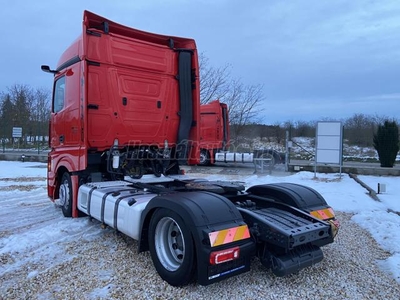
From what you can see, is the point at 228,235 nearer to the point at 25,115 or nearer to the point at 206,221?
the point at 206,221

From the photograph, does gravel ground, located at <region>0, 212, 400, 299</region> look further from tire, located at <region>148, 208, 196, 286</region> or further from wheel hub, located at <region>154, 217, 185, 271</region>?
wheel hub, located at <region>154, 217, 185, 271</region>

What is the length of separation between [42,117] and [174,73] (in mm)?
25511

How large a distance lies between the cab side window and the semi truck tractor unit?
0.02 m

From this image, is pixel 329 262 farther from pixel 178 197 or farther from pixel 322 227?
pixel 178 197

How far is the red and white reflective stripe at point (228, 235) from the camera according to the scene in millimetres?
2889

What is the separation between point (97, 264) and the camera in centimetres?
380

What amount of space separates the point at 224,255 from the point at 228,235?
18 centimetres

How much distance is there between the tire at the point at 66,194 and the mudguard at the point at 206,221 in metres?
2.91

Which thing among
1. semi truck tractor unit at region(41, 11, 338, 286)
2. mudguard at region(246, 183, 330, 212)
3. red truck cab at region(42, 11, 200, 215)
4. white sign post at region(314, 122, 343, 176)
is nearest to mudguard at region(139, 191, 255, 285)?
semi truck tractor unit at region(41, 11, 338, 286)

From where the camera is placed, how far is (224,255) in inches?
114

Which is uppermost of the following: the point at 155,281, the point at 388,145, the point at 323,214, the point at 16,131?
the point at 16,131

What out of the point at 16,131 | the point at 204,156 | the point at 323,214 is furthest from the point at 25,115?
the point at 323,214

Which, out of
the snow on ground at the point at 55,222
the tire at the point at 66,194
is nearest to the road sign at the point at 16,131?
the snow on ground at the point at 55,222

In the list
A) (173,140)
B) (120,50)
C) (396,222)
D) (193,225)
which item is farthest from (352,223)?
(120,50)
